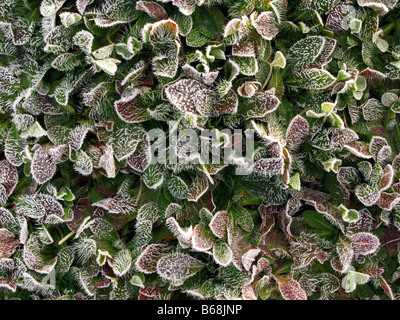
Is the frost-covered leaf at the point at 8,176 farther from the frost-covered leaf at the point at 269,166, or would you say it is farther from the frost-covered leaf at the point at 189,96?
the frost-covered leaf at the point at 269,166

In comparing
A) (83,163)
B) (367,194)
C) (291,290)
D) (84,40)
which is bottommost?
(291,290)

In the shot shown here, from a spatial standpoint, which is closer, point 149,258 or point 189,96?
point 189,96

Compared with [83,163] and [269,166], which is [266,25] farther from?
[83,163]

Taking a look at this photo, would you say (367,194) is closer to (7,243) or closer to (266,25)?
(266,25)

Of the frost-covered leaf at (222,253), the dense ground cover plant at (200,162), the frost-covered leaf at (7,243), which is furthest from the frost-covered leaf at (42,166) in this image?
the frost-covered leaf at (222,253)

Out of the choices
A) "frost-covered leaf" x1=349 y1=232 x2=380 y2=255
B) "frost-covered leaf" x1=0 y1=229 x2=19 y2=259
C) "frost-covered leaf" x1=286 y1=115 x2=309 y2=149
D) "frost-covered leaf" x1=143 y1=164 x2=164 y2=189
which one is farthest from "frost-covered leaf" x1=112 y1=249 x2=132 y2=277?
"frost-covered leaf" x1=349 y1=232 x2=380 y2=255

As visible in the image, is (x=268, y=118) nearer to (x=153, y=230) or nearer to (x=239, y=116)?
(x=239, y=116)

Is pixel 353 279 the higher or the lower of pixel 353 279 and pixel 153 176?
the lower

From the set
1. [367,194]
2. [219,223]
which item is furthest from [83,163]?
[367,194]

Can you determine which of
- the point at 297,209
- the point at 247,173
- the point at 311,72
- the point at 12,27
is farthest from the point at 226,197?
the point at 12,27
